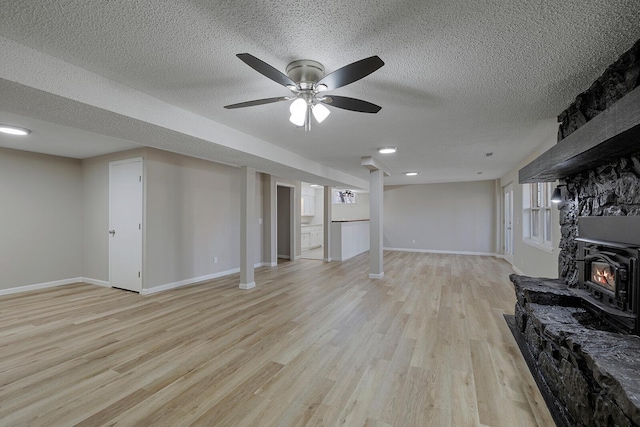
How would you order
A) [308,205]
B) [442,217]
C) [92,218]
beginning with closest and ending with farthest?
[92,218]
[442,217]
[308,205]

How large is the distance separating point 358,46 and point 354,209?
33.0 feet

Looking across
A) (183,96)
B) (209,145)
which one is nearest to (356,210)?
(209,145)

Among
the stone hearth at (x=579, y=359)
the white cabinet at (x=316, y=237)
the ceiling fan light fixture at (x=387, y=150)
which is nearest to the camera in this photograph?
the stone hearth at (x=579, y=359)

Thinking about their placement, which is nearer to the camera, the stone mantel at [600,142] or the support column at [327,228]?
the stone mantel at [600,142]

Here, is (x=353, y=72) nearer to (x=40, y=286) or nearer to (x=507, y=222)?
(x=40, y=286)

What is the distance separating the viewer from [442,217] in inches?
357

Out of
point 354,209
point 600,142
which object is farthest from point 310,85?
point 354,209

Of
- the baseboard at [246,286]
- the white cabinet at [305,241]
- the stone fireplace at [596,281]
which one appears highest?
the stone fireplace at [596,281]

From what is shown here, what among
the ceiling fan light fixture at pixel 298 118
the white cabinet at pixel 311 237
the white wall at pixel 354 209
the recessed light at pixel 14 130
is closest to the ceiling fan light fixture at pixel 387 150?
the ceiling fan light fixture at pixel 298 118

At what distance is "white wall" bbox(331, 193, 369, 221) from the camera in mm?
11484

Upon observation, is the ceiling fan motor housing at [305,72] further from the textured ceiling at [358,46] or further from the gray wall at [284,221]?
the gray wall at [284,221]

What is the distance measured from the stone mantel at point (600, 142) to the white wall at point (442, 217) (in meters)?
6.41

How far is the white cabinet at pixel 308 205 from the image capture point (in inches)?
419

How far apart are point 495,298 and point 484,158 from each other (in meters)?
2.43
